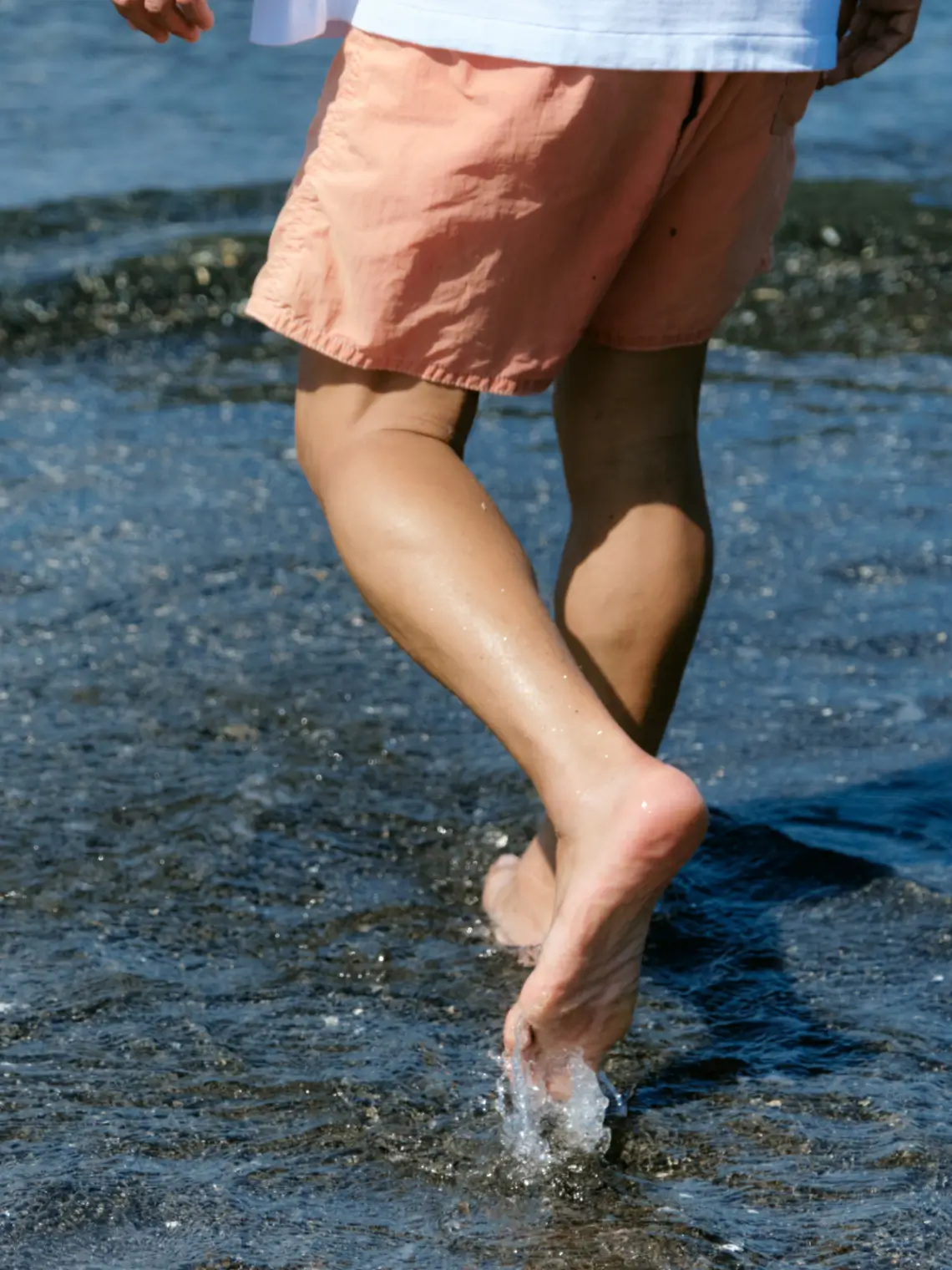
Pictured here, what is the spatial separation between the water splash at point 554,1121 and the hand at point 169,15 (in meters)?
1.05

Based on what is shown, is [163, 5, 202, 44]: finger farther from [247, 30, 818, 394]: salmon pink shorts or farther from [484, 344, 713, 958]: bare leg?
[484, 344, 713, 958]: bare leg

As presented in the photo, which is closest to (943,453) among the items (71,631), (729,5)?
(71,631)

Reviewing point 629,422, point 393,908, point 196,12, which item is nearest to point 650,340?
point 629,422

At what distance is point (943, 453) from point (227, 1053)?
105 inches

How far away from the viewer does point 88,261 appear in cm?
594

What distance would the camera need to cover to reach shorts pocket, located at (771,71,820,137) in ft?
6.07

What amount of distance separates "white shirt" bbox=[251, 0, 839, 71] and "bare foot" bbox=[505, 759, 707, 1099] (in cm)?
65

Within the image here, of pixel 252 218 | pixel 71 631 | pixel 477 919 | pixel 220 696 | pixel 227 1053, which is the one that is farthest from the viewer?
pixel 252 218

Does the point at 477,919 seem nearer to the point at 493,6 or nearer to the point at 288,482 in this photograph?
the point at 493,6

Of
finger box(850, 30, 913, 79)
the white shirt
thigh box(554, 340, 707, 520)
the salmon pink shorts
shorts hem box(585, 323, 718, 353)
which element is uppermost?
the white shirt

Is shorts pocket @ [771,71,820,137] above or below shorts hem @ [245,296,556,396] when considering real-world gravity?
above

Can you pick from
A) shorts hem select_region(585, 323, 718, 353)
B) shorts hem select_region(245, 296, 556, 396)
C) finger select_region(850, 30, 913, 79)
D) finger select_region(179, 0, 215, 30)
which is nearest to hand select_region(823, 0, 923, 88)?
finger select_region(850, 30, 913, 79)

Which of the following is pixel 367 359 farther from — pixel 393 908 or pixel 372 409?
pixel 393 908

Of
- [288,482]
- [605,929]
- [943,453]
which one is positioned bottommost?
[288,482]
